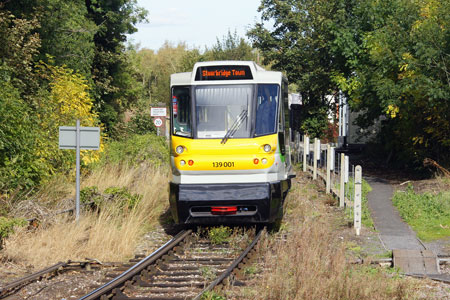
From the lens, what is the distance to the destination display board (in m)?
12.2

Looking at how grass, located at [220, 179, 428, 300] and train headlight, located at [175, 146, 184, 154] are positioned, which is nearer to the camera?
grass, located at [220, 179, 428, 300]

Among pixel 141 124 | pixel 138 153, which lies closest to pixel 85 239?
pixel 138 153

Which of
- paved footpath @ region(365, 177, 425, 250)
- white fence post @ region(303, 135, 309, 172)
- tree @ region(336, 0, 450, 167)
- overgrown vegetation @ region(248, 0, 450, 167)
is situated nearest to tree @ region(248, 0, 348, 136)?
overgrown vegetation @ region(248, 0, 450, 167)

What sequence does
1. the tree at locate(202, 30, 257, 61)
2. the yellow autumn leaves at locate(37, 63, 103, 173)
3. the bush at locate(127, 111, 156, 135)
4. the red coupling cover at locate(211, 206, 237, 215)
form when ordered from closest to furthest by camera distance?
the red coupling cover at locate(211, 206, 237, 215)
the yellow autumn leaves at locate(37, 63, 103, 173)
the bush at locate(127, 111, 156, 135)
the tree at locate(202, 30, 257, 61)

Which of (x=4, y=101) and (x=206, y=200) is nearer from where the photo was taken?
(x=206, y=200)

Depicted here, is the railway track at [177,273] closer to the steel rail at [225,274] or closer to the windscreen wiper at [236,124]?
the steel rail at [225,274]

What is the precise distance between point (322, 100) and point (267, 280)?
32039 millimetres

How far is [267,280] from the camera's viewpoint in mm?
7328

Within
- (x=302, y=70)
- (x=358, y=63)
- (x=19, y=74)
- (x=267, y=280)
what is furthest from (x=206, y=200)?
(x=302, y=70)

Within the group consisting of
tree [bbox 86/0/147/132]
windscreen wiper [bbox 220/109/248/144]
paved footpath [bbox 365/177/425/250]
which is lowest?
paved footpath [bbox 365/177/425/250]

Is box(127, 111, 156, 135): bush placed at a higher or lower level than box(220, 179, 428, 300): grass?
higher

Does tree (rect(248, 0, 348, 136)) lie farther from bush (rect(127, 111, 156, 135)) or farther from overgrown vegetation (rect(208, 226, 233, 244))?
overgrown vegetation (rect(208, 226, 233, 244))

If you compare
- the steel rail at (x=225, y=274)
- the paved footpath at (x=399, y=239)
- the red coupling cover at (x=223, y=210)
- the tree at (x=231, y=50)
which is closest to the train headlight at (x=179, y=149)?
the red coupling cover at (x=223, y=210)

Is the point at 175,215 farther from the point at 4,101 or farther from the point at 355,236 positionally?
the point at 4,101
